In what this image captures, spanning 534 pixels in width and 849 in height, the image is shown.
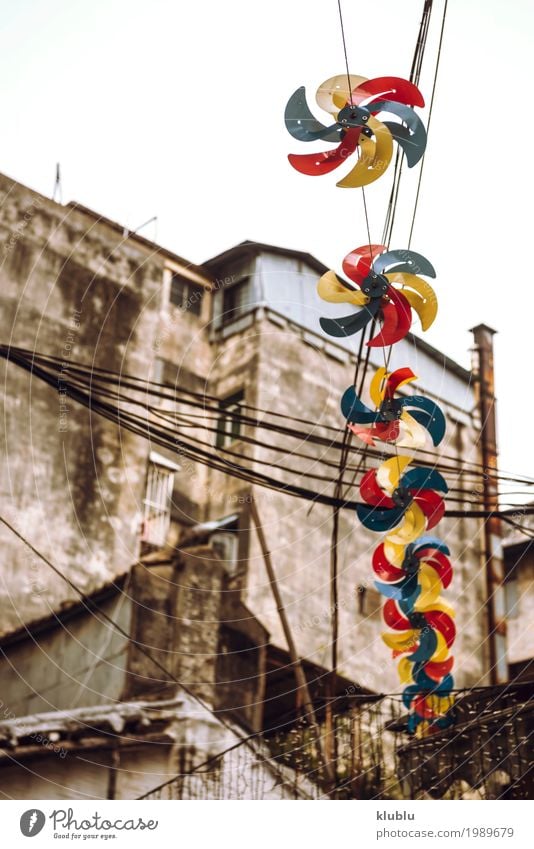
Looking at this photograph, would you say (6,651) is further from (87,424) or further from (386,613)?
(386,613)

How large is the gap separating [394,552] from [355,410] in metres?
0.40

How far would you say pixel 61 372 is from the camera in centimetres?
374

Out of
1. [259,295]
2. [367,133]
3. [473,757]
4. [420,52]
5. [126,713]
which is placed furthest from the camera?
[259,295]

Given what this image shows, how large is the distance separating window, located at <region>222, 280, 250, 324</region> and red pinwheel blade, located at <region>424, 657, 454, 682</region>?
212cm

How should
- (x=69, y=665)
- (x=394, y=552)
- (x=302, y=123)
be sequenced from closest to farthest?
(x=302, y=123)
(x=394, y=552)
(x=69, y=665)

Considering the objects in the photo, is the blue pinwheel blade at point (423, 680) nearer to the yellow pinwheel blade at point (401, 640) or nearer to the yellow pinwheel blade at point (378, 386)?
the yellow pinwheel blade at point (401, 640)

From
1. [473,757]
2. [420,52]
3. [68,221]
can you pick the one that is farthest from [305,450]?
[420,52]

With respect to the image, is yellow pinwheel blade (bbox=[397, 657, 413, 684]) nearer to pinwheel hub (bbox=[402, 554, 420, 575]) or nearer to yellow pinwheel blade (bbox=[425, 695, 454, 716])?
yellow pinwheel blade (bbox=[425, 695, 454, 716])

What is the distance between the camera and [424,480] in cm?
287

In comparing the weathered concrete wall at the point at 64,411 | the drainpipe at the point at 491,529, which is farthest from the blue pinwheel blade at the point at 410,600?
the drainpipe at the point at 491,529

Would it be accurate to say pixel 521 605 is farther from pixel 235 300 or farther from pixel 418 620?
pixel 418 620

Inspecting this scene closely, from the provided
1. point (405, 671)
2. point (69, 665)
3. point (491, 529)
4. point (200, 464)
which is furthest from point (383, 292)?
point (491, 529)

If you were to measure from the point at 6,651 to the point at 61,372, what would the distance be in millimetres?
919

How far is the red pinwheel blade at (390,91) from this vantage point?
264cm
